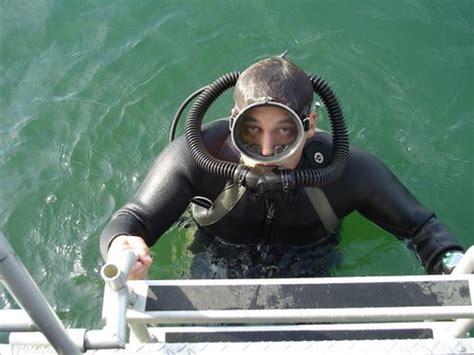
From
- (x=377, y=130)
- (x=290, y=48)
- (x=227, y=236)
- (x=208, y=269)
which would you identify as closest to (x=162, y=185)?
(x=227, y=236)

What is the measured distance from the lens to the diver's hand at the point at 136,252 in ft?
6.07

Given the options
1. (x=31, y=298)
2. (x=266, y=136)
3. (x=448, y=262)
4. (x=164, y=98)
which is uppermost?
(x=31, y=298)

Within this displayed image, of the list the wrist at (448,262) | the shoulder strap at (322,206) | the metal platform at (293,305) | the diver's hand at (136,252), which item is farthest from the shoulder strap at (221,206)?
the metal platform at (293,305)

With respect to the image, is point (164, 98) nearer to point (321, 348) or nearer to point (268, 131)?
point (268, 131)

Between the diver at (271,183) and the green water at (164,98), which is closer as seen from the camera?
the diver at (271,183)

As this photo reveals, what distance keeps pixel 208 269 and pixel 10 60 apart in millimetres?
2519

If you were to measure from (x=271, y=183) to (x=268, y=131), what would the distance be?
193 millimetres

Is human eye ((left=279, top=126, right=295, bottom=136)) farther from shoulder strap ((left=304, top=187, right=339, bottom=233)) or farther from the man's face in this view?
shoulder strap ((left=304, top=187, right=339, bottom=233))

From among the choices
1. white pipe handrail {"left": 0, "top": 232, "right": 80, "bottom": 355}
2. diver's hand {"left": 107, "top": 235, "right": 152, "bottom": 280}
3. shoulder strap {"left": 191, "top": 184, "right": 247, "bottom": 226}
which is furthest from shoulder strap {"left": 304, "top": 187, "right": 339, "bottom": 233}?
white pipe handrail {"left": 0, "top": 232, "right": 80, "bottom": 355}

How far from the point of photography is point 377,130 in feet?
13.4

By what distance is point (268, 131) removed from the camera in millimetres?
2207

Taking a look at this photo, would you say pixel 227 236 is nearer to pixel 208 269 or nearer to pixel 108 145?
pixel 208 269

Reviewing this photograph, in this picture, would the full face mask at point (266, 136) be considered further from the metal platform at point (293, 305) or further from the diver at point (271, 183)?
the metal platform at point (293, 305)

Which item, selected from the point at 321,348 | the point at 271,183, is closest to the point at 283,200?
the point at 271,183
